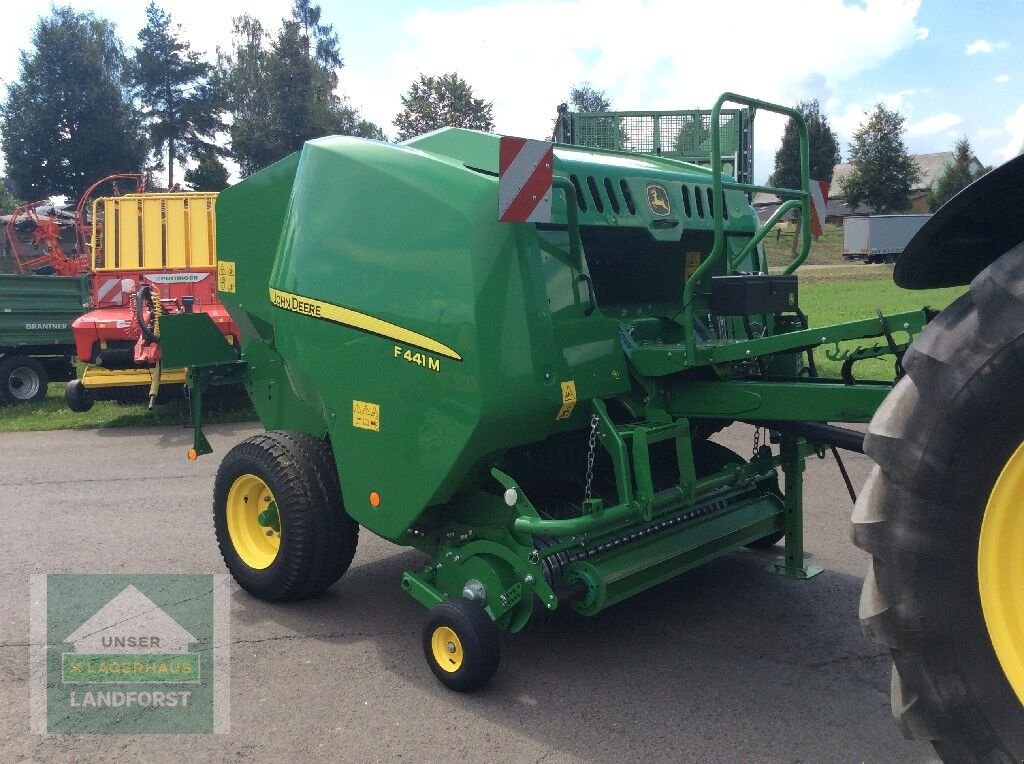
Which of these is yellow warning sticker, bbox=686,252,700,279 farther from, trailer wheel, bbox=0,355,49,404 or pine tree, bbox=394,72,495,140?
pine tree, bbox=394,72,495,140

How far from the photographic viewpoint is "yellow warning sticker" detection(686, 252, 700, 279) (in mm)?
4574

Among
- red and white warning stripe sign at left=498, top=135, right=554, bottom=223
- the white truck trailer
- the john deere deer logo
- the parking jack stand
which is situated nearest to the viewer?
red and white warning stripe sign at left=498, top=135, right=554, bottom=223

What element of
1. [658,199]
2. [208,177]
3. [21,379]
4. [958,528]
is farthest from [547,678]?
[208,177]

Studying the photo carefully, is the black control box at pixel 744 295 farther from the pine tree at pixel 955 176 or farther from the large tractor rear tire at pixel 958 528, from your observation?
the pine tree at pixel 955 176

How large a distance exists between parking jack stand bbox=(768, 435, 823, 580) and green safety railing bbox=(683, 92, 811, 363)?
2.84 ft

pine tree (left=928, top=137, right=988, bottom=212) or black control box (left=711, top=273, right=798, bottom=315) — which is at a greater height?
pine tree (left=928, top=137, right=988, bottom=212)

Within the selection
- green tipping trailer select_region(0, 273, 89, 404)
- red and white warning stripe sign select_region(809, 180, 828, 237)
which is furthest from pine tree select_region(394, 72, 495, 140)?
red and white warning stripe sign select_region(809, 180, 828, 237)

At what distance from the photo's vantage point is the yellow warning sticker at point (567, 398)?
350 centimetres

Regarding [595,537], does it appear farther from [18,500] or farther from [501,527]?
[18,500]

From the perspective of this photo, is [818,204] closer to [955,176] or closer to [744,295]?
[744,295]

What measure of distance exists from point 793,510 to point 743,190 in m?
1.55

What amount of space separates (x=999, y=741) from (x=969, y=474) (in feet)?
2.01

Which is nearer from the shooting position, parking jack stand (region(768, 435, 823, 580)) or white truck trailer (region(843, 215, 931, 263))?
parking jack stand (region(768, 435, 823, 580))

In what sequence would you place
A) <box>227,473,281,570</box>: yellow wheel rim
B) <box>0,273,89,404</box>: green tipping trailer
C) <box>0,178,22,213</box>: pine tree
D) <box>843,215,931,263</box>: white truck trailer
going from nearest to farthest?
<box>227,473,281,570</box>: yellow wheel rim, <box>0,273,89,404</box>: green tipping trailer, <box>843,215,931,263</box>: white truck trailer, <box>0,178,22,213</box>: pine tree
